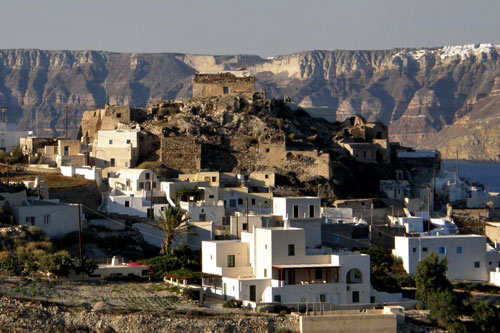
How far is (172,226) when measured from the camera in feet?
159

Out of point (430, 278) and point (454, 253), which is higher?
point (454, 253)

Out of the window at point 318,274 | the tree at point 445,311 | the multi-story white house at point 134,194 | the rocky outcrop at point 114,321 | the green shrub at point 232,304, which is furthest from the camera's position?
the multi-story white house at point 134,194

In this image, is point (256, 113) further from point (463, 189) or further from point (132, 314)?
point (132, 314)

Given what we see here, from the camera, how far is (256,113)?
65625mm

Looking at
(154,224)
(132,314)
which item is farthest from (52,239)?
(132,314)

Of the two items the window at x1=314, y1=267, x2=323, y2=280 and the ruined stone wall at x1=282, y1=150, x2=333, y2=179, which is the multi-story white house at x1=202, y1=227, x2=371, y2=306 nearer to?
the window at x1=314, y1=267, x2=323, y2=280

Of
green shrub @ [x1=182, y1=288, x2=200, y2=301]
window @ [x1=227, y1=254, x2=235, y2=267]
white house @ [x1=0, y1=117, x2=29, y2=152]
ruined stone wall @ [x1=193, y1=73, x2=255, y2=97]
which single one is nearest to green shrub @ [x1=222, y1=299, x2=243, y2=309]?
green shrub @ [x1=182, y1=288, x2=200, y2=301]

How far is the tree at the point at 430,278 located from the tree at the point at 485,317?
5.67 ft

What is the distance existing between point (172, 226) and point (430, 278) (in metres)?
9.41

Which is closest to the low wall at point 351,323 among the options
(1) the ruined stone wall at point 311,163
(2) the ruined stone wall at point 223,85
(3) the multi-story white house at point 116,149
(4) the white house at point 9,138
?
(1) the ruined stone wall at point 311,163

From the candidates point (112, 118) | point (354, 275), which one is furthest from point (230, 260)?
point (112, 118)

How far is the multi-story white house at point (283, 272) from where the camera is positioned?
4134cm

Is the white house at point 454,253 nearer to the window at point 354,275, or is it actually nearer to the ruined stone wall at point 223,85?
the window at point 354,275

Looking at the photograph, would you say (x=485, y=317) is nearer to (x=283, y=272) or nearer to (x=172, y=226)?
(x=283, y=272)
